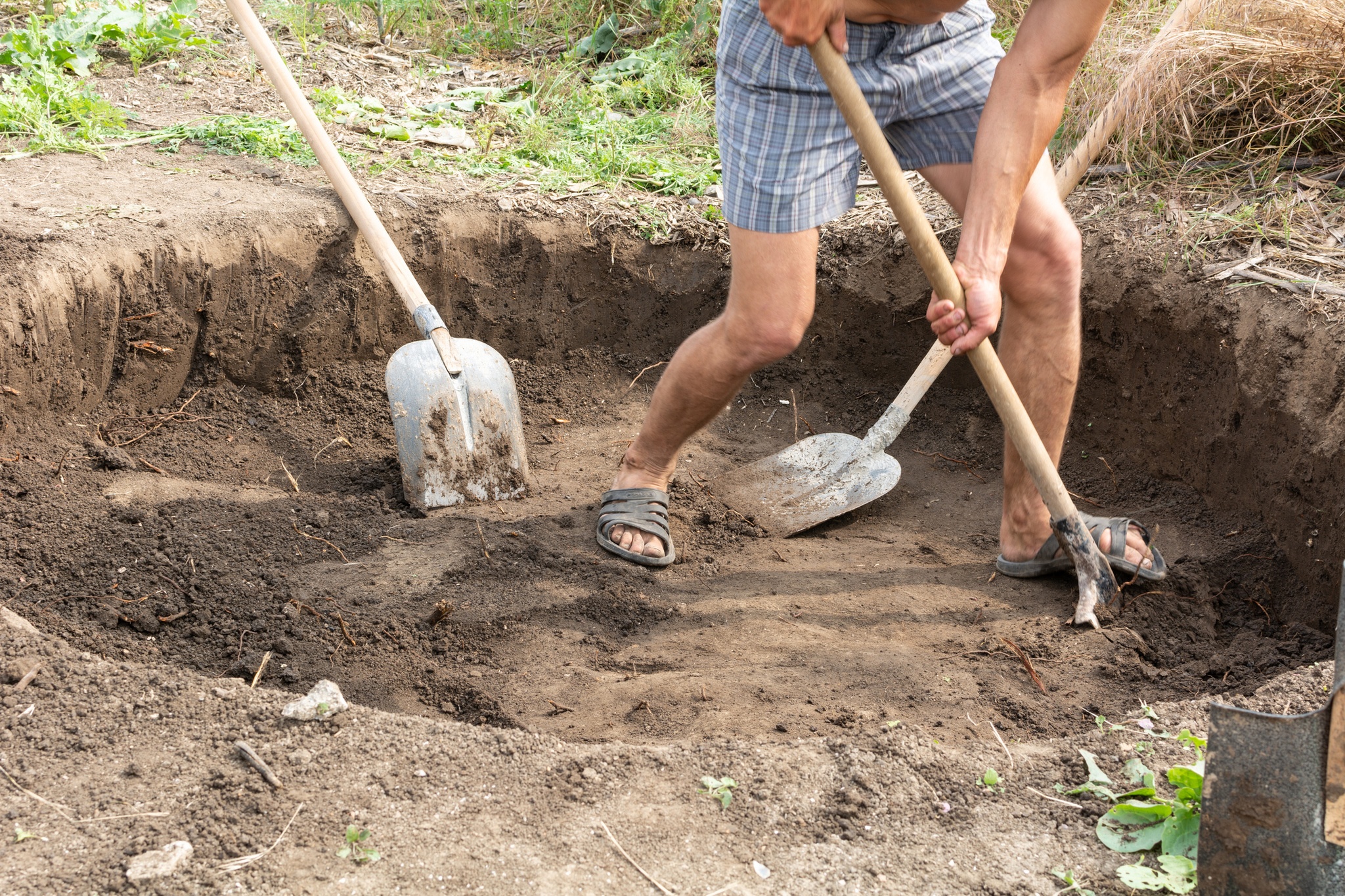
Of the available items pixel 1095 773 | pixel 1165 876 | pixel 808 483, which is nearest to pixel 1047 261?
pixel 808 483

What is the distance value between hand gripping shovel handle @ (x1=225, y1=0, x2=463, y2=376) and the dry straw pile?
2.48 m

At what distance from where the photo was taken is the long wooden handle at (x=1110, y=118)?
135 inches

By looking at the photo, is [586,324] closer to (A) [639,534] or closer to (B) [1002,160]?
(A) [639,534]

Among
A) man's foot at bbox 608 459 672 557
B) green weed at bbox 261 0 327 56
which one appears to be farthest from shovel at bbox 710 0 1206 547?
green weed at bbox 261 0 327 56

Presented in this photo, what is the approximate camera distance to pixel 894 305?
12.6 ft

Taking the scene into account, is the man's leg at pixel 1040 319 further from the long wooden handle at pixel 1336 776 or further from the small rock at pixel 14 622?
the small rock at pixel 14 622

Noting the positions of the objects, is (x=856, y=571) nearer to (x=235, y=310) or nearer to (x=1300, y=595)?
(x=1300, y=595)

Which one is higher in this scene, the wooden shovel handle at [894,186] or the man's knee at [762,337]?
the wooden shovel handle at [894,186]

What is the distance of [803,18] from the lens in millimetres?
2088

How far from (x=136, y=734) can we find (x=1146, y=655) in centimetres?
228

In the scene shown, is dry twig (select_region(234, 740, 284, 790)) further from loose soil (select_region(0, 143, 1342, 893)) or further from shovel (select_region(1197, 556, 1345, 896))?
shovel (select_region(1197, 556, 1345, 896))

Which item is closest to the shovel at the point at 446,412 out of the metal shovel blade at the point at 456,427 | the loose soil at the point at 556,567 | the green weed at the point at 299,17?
the metal shovel blade at the point at 456,427

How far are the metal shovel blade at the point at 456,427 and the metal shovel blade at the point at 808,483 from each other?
711mm

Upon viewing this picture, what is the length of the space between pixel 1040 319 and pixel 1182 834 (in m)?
1.34
